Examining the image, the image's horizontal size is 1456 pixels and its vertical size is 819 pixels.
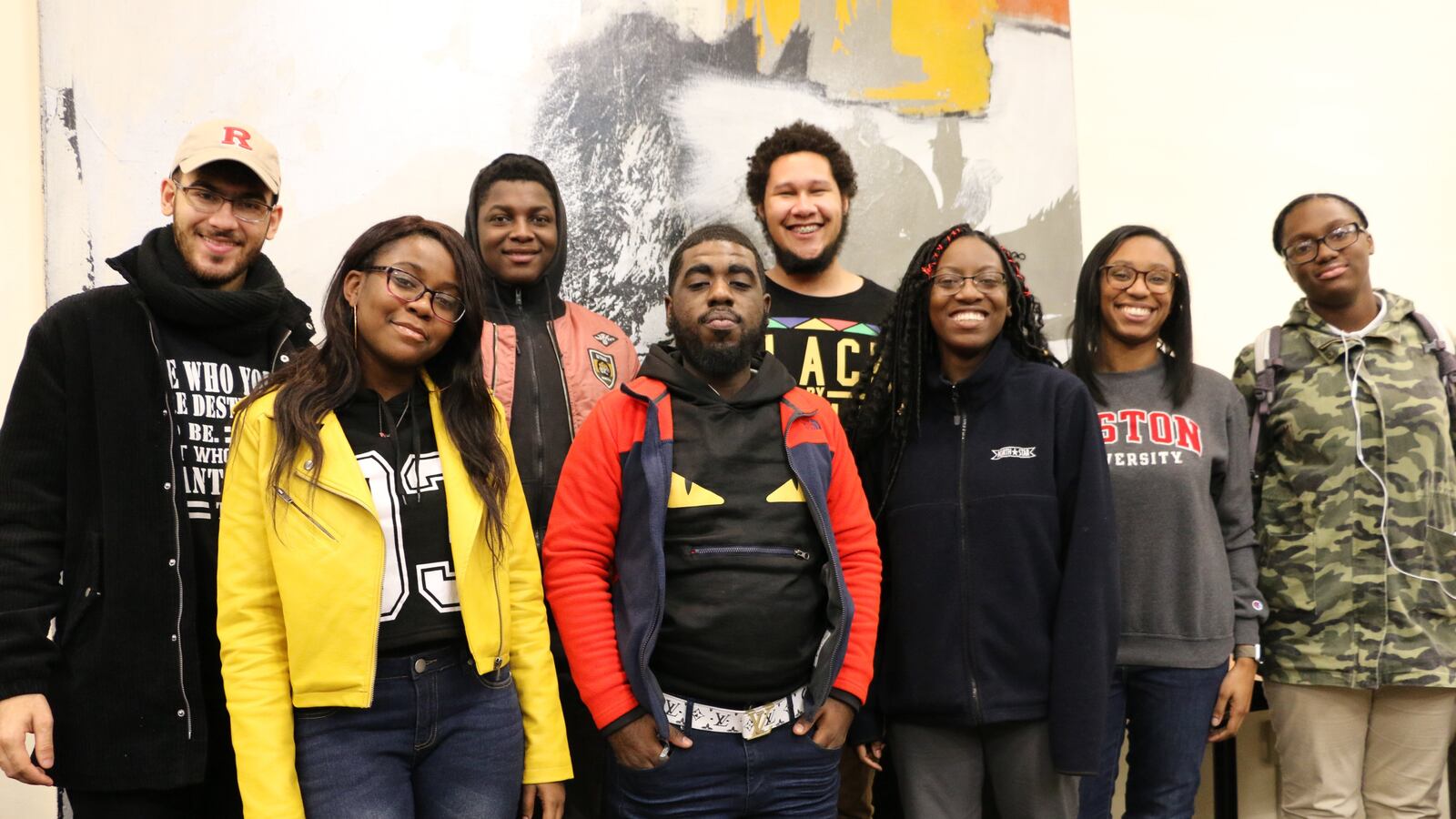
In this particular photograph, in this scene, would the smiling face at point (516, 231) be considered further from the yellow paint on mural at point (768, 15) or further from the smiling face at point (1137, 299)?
the smiling face at point (1137, 299)

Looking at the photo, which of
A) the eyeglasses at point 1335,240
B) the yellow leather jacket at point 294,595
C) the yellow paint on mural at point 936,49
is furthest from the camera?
the yellow paint on mural at point 936,49

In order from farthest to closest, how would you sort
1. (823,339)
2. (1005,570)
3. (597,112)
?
(597,112) → (823,339) → (1005,570)

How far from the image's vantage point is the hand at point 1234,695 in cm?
259

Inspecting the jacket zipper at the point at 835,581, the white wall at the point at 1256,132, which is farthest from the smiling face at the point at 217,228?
the white wall at the point at 1256,132

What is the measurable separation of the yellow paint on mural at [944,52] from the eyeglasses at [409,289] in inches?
81.9

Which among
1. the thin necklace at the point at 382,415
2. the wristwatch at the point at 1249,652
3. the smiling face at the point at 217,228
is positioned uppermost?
the smiling face at the point at 217,228

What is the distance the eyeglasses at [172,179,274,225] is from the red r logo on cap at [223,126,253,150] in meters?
0.10

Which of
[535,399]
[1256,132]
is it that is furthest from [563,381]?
[1256,132]

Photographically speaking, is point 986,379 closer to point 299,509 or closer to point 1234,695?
point 1234,695

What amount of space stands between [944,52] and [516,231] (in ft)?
6.00

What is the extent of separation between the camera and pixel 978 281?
7.43 feet

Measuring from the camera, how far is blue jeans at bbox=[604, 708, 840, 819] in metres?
1.90

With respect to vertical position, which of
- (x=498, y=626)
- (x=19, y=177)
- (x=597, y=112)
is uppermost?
(x=597, y=112)

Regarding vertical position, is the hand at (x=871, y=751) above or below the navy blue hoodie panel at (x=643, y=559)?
below
